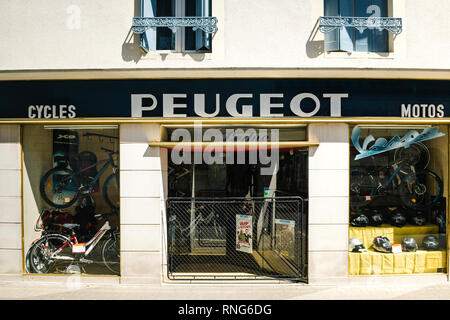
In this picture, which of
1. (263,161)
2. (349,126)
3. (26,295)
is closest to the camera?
(26,295)

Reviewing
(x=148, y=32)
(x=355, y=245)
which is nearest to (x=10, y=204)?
(x=148, y=32)

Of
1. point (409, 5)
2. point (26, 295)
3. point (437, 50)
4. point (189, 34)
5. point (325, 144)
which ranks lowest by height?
point (26, 295)

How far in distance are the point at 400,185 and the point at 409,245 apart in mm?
1187

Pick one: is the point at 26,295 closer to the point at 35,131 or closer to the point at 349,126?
the point at 35,131

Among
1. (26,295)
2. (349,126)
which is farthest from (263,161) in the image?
(26,295)

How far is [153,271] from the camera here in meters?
5.66

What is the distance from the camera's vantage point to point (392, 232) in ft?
20.1

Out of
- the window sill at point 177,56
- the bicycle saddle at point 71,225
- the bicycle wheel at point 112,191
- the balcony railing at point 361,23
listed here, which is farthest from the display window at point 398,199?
the bicycle saddle at point 71,225

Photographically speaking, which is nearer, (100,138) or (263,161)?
(100,138)

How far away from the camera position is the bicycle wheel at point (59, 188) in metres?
6.20

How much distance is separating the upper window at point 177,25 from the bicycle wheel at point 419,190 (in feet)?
15.7

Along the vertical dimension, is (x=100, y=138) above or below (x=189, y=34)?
below

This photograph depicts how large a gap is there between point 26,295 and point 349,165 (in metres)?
6.33

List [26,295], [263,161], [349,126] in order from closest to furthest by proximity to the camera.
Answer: [26,295], [349,126], [263,161]
